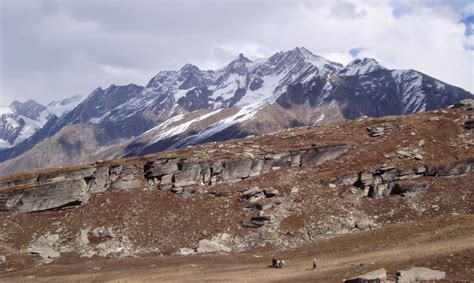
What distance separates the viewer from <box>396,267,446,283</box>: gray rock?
3594cm

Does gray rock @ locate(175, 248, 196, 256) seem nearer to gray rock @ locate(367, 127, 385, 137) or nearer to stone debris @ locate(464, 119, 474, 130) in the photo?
gray rock @ locate(367, 127, 385, 137)

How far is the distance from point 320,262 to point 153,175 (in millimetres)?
36768

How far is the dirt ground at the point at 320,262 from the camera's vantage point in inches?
1618

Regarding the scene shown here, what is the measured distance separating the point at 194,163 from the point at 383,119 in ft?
104

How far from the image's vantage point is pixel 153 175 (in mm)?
78812

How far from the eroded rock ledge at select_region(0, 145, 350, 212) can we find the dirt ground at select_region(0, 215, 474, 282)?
58.7ft

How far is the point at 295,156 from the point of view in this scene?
7900 cm

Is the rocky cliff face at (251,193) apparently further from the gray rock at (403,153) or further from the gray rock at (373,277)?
the gray rock at (373,277)

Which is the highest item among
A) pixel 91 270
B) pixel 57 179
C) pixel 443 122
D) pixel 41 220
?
pixel 443 122

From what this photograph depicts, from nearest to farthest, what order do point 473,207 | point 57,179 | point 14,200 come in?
point 473,207
point 14,200
point 57,179

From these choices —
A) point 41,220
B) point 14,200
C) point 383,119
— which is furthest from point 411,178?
point 14,200

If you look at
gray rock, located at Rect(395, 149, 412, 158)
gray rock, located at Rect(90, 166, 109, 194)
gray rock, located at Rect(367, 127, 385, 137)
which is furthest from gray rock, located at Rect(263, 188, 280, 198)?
gray rock, located at Rect(90, 166, 109, 194)

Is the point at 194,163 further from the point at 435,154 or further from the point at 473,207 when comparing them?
the point at 473,207

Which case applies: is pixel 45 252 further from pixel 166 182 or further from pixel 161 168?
pixel 161 168
